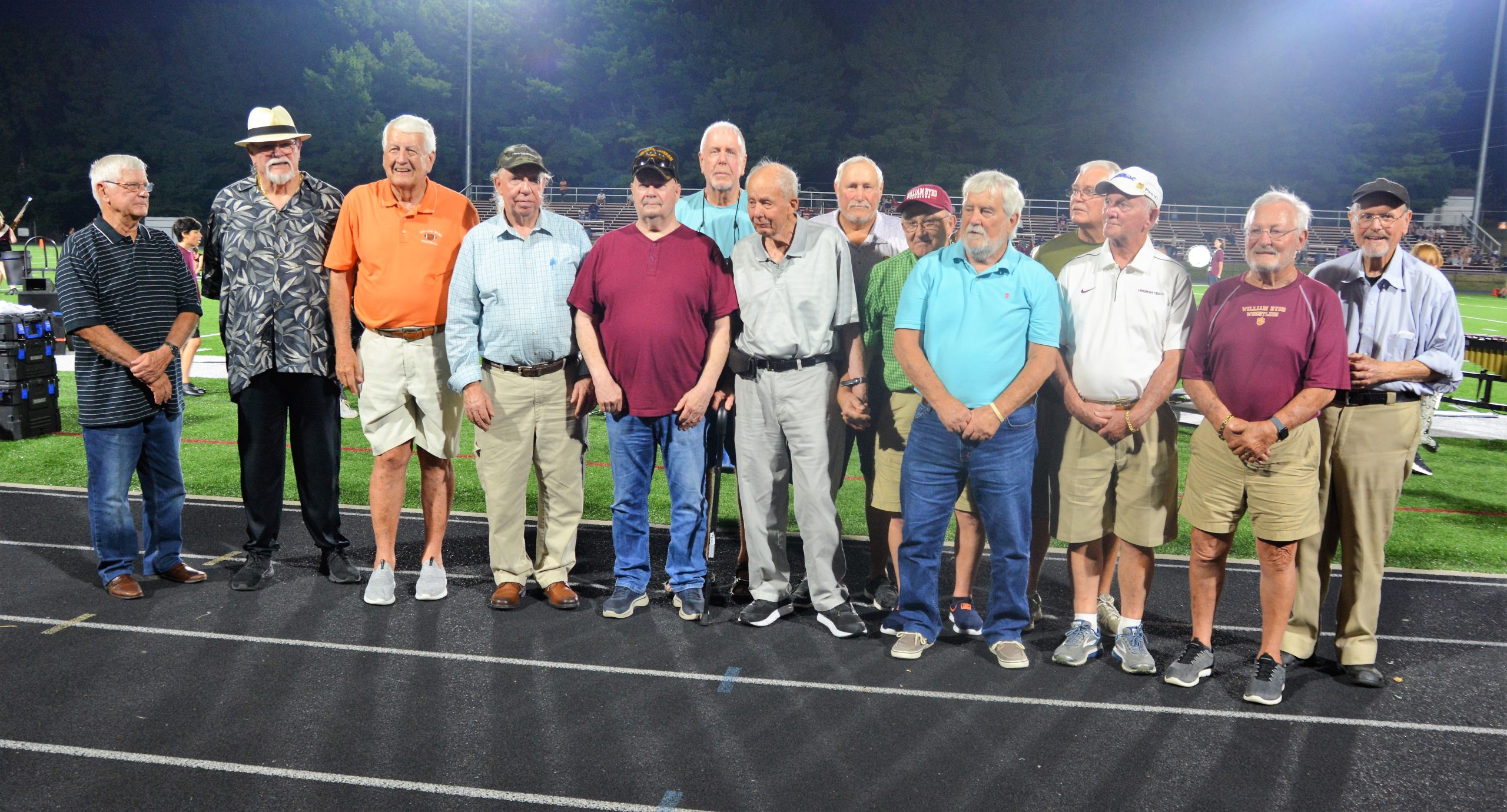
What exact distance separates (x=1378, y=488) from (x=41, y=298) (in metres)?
19.5

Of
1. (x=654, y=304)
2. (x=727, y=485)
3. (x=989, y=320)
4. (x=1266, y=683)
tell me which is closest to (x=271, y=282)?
(x=654, y=304)

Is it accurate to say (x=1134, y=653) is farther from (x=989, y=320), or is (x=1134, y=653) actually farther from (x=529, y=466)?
(x=529, y=466)

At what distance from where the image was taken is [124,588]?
5.23 metres

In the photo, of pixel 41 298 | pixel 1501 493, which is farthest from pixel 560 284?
pixel 41 298

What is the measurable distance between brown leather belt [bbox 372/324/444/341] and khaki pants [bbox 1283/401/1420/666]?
4.21 m

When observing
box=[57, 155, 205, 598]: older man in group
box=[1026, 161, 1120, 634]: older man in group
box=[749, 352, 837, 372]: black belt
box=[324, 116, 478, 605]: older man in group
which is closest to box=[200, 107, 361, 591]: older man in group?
box=[324, 116, 478, 605]: older man in group

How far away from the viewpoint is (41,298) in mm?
17062

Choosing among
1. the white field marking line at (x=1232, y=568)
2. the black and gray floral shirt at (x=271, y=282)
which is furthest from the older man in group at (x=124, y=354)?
the white field marking line at (x=1232, y=568)

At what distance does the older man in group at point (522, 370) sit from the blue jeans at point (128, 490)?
170 centimetres

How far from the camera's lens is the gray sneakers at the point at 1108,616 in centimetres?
509

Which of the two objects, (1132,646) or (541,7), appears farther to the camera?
(541,7)

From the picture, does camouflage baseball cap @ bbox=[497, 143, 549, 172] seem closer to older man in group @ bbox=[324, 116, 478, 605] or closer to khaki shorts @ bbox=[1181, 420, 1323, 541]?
older man in group @ bbox=[324, 116, 478, 605]

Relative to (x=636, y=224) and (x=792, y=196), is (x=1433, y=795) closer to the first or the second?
(x=792, y=196)

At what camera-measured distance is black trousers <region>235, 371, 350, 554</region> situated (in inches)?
210
